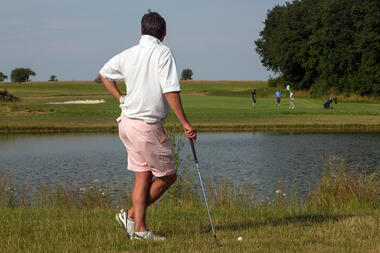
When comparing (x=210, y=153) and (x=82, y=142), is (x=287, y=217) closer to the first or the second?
(x=210, y=153)

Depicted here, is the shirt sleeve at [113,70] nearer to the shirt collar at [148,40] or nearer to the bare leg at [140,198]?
the shirt collar at [148,40]

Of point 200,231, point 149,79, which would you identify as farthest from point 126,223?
point 149,79

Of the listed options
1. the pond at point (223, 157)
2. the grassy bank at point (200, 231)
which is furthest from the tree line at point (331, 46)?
the grassy bank at point (200, 231)

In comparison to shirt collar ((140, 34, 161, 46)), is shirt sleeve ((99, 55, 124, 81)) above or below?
below

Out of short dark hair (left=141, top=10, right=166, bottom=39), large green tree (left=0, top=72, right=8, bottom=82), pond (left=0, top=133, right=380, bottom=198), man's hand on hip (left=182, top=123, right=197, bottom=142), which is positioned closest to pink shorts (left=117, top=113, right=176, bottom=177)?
man's hand on hip (left=182, top=123, right=197, bottom=142)

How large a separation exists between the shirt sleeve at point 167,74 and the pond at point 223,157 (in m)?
6.72

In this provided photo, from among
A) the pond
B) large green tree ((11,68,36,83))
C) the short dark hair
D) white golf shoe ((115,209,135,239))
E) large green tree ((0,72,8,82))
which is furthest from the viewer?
large green tree ((11,68,36,83))

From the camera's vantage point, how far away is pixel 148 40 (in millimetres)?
5996

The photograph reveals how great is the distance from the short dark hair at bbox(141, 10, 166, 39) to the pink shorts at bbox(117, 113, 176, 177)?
0.91m

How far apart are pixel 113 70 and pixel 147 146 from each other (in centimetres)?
90

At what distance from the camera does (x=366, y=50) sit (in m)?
60.7

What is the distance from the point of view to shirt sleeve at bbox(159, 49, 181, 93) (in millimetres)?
5777

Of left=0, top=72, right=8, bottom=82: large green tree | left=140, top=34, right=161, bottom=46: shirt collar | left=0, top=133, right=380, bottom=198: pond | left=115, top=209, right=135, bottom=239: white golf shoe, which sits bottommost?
left=0, top=133, right=380, bottom=198: pond

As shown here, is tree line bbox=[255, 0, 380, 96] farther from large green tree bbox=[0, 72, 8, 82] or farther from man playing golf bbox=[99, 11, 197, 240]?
large green tree bbox=[0, 72, 8, 82]
